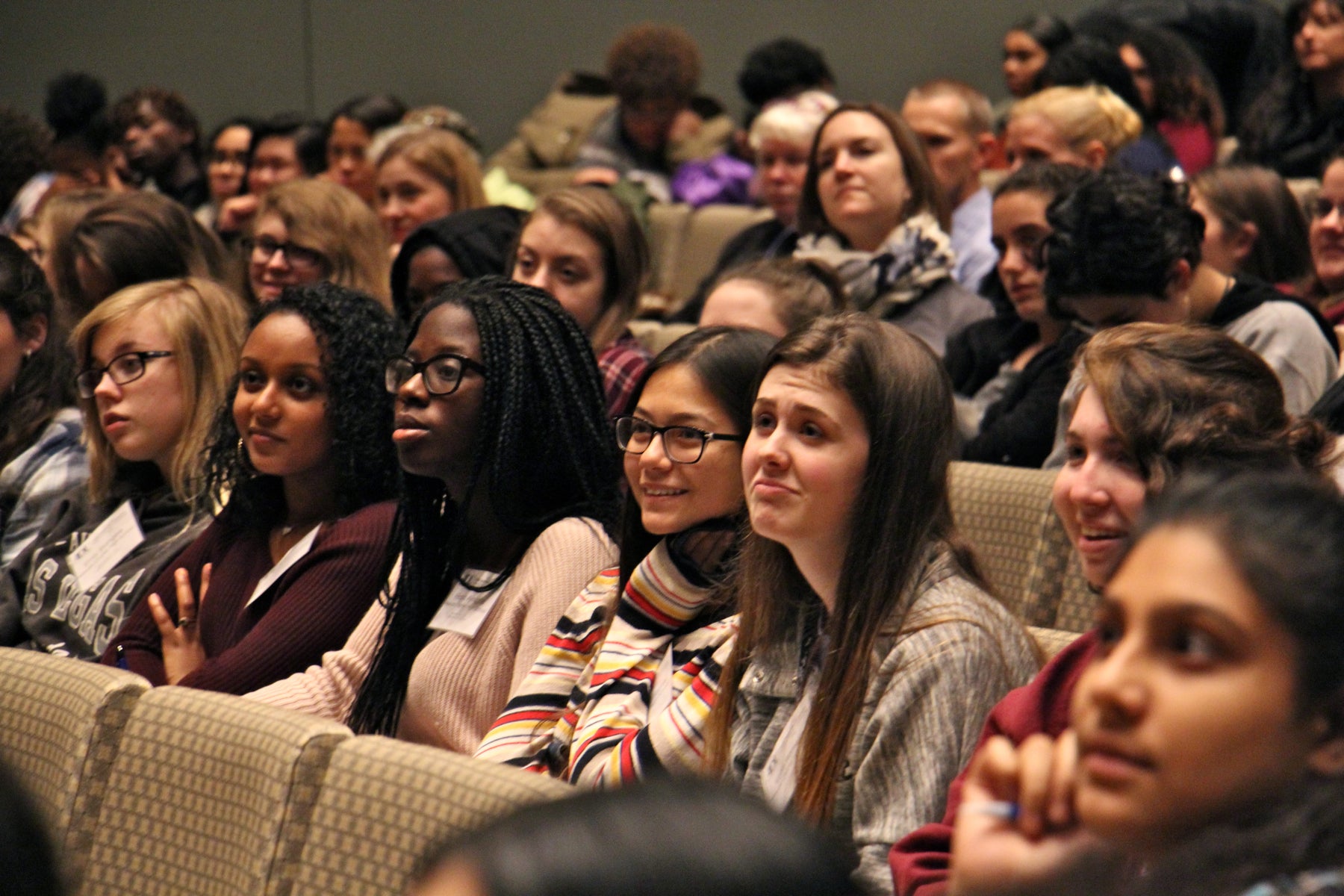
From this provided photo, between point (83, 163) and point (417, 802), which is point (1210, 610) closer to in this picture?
point (417, 802)

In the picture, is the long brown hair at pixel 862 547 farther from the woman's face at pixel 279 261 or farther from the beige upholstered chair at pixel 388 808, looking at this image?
the woman's face at pixel 279 261

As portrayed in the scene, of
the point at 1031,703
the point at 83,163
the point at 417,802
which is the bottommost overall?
the point at 83,163

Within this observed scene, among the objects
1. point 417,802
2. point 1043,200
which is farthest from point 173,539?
point 1043,200

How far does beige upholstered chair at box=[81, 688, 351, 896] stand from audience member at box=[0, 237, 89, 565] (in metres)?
1.51

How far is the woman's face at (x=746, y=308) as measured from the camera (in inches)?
119

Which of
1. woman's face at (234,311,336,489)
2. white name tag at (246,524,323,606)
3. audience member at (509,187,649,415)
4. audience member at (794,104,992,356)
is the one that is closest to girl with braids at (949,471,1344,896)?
white name tag at (246,524,323,606)

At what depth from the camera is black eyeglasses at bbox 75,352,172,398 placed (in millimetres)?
3062

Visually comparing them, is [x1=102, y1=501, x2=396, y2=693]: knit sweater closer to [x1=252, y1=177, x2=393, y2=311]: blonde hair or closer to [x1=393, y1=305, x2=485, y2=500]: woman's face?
[x1=393, y1=305, x2=485, y2=500]: woman's face

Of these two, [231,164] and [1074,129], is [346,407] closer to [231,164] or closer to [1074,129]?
[1074,129]

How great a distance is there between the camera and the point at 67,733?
1902mm

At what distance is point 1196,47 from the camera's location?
211 inches

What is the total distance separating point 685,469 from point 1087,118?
7.73 ft

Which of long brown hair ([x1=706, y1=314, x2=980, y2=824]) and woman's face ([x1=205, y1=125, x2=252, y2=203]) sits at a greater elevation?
long brown hair ([x1=706, y1=314, x2=980, y2=824])

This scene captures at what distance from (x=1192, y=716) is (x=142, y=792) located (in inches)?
50.4
